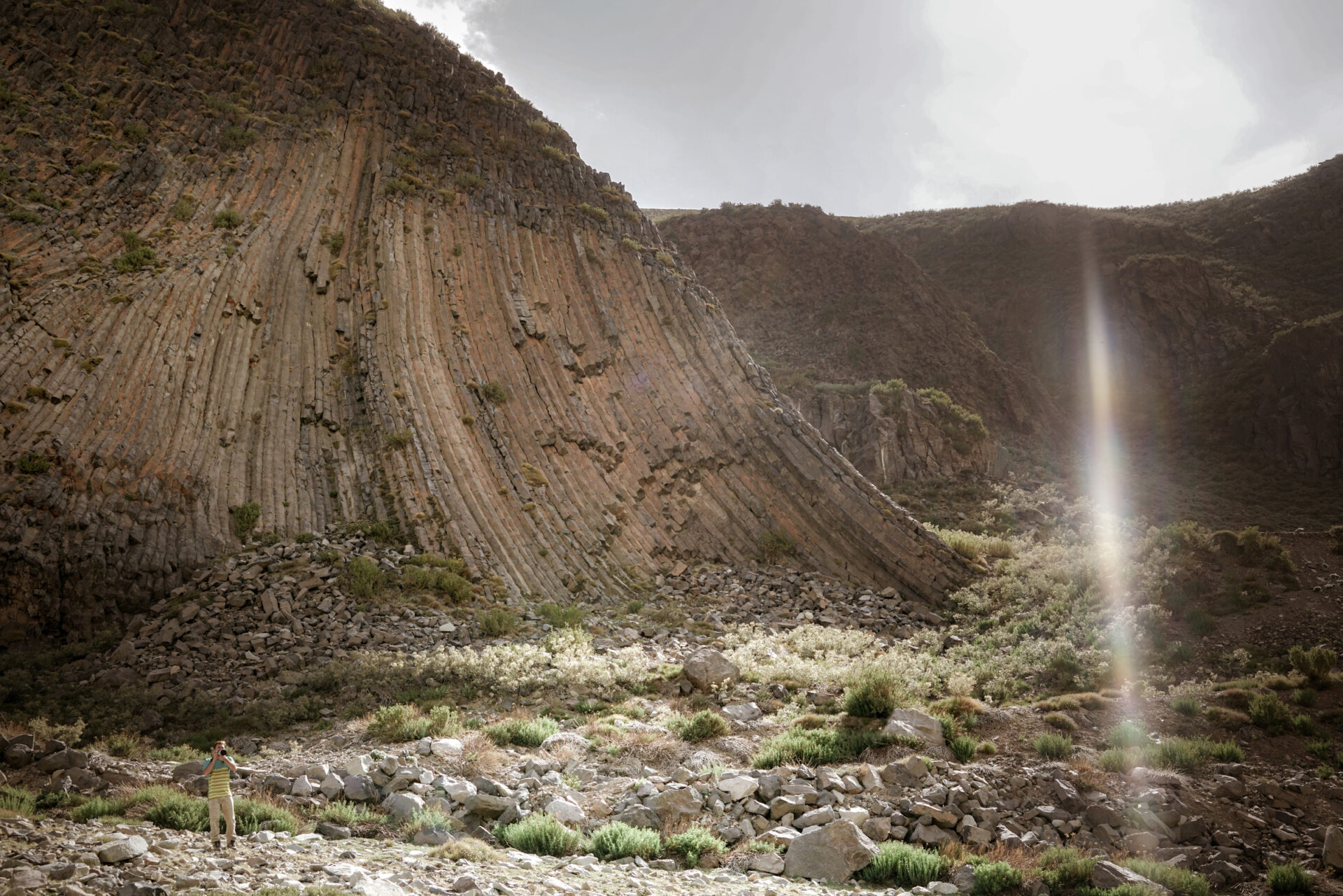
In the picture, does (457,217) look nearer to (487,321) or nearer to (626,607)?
(487,321)

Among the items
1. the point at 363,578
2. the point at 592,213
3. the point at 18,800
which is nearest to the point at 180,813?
the point at 18,800

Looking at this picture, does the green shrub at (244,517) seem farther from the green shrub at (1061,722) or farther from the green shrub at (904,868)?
the green shrub at (1061,722)

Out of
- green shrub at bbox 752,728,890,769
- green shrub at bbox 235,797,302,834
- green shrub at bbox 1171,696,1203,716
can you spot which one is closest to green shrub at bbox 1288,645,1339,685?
green shrub at bbox 1171,696,1203,716

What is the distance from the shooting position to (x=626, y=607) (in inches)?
664

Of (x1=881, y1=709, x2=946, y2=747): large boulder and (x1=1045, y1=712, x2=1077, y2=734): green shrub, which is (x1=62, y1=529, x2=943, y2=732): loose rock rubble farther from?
(x1=1045, y1=712, x2=1077, y2=734): green shrub

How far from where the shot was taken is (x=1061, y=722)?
9445mm

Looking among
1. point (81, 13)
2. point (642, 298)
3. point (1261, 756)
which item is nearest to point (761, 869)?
point (1261, 756)

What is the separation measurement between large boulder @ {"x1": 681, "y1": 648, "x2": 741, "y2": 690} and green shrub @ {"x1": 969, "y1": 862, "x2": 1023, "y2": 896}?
613cm

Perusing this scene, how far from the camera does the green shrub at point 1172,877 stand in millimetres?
5695

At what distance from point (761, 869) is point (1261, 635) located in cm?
1158

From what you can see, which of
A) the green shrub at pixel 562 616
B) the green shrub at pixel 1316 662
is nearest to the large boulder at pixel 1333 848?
the green shrub at pixel 1316 662

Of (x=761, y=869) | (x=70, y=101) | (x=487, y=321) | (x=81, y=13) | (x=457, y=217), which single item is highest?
(x=81, y=13)

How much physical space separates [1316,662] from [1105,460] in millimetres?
29559

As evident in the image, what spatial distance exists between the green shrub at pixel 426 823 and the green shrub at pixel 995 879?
14.7 feet
